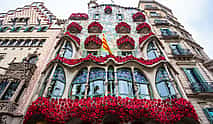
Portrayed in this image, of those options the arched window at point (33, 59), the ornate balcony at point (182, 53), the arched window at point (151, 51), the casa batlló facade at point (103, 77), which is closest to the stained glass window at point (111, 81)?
the casa batlló facade at point (103, 77)

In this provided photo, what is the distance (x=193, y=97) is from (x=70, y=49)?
1430cm

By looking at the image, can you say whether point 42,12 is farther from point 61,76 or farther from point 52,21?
point 61,76

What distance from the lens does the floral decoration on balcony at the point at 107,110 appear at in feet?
25.8

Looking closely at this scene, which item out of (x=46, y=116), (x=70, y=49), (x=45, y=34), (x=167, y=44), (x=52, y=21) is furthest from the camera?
(x=52, y=21)

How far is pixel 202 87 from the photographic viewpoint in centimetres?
1091

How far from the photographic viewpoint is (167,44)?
626 inches

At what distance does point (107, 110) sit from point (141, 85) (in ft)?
15.1

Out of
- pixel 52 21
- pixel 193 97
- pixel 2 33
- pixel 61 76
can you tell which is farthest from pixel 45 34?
pixel 193 97

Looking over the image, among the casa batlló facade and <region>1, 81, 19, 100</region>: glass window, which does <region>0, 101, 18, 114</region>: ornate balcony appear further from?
<region>1, 81, 19, 100</region>: glass window

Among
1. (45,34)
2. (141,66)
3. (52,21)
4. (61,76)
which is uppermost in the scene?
(52,21)

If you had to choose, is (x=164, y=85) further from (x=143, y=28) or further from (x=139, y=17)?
(x=139, y=17)

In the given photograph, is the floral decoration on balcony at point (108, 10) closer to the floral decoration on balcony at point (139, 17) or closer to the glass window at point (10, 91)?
the floral decoration on balcony at point (139, 17)

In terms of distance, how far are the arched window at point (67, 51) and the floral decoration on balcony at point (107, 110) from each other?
6039 millimetres

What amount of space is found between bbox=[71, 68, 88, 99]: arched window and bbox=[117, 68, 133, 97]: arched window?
3.45 metres
